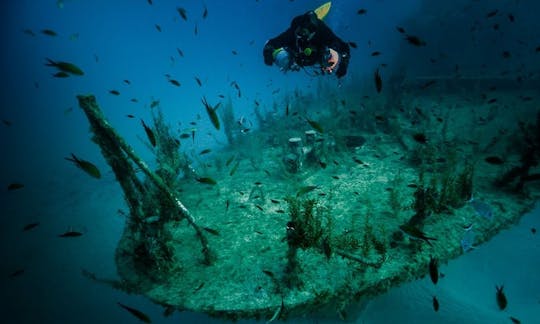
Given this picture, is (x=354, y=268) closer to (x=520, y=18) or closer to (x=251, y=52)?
(x=520, y=18)

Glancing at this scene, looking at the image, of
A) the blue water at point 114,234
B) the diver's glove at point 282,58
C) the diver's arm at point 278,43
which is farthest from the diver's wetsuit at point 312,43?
the blue water at point 114,234

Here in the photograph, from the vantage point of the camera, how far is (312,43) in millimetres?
6395

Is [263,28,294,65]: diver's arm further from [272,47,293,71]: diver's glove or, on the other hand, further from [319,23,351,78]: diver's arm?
[319,23,351,78]: diver's arm

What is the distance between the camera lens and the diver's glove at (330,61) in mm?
6250

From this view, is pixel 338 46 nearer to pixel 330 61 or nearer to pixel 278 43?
pixel 330 61

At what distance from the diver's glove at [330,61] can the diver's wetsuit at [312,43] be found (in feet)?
0.17

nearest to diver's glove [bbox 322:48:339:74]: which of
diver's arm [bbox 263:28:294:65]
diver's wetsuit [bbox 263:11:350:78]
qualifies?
diver's wetsuit [bbox 263:11:350:78]

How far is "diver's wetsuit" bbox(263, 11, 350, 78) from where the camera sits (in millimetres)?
6293

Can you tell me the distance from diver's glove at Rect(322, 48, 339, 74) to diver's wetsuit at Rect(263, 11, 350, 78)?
0.05 meters

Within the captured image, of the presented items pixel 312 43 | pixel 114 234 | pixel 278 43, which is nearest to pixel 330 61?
pixel 312 43

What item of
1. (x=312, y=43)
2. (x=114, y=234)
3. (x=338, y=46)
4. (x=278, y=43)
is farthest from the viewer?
(x=114, y=234)

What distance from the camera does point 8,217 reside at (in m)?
14.9

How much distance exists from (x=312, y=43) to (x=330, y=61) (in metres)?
0.66

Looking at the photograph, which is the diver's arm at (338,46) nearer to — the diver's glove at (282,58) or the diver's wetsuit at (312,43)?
the diver's wetsuit at (312,43)
